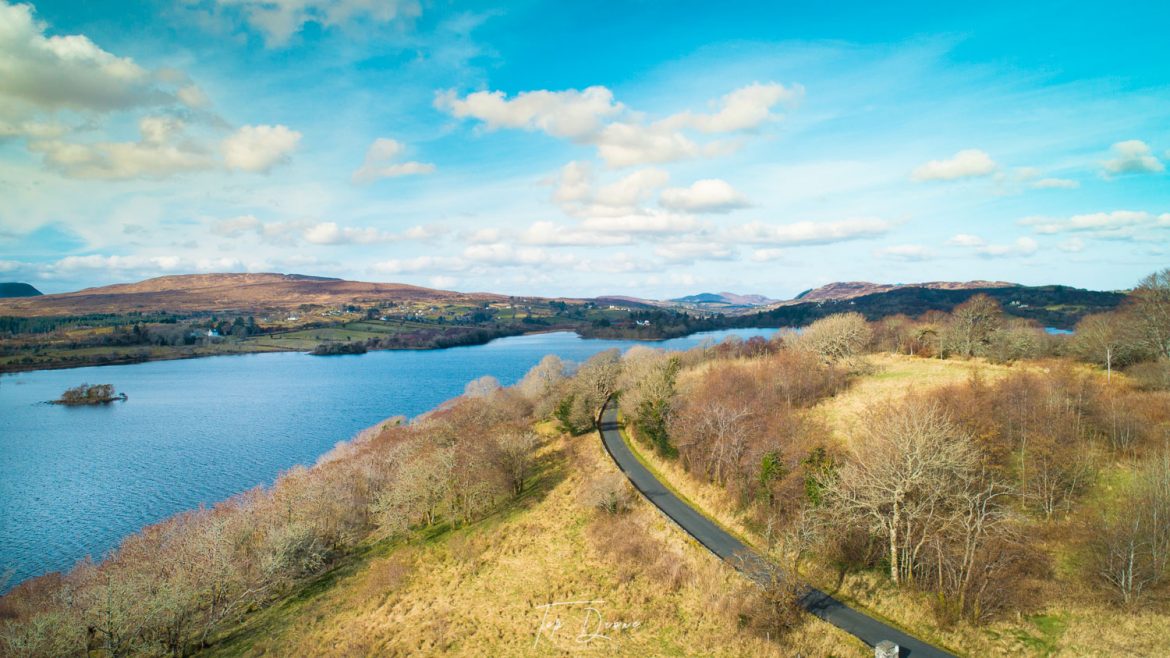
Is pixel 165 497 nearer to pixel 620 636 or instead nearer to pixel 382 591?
pixel 382 591

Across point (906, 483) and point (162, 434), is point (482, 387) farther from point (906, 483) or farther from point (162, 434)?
point (906, 483)

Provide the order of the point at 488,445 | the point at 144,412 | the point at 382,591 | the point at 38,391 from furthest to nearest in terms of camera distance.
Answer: the point at 38,391 < the point at 144,412 < the point at 488,445 < the point at 382,591

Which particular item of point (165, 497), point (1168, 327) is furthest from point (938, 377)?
point (165, 497)

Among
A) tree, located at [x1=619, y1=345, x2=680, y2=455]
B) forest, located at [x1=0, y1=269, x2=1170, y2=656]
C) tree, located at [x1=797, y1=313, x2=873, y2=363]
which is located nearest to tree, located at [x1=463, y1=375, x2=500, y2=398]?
forest, located at [x1=0, y1=269, x2=1170, y2=656]

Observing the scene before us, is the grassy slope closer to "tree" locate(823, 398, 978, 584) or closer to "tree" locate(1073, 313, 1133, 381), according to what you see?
"tree" locate(823, 398, 978, 584)

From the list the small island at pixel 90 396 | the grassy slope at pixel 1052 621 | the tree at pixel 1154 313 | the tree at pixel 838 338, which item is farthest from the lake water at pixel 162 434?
the grassy slope at pixel 1052 621

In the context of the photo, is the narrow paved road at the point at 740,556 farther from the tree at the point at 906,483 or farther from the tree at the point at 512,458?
the tree at the point at 512,458
